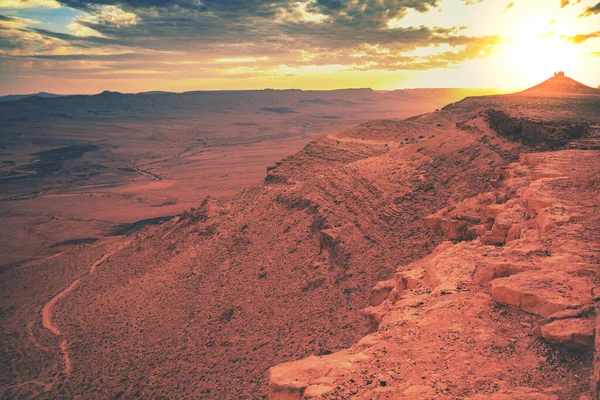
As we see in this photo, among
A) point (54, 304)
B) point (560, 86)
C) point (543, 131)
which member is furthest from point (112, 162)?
point (543, 131)

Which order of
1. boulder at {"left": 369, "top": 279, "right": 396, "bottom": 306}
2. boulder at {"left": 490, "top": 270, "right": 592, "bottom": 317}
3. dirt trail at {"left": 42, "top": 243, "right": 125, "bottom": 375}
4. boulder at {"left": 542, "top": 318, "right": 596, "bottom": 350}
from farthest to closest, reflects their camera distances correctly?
1. dirt trail at {"left": 42, "top": 243, "right": 125, "bottom": 375}
2. boulder at {"left": 369, "top": 279, "right": 396, "bottom": 306}
3. boulder at {"left": 490, "top": 270, "right": 592, "bottom": 317}
4. boulder at {"left": 542, "top": 318, "right": 596, "bottom": 350}

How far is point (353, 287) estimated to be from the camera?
14375 millimetres

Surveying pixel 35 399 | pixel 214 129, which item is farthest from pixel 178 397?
pixel 214 129

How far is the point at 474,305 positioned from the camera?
7379mm

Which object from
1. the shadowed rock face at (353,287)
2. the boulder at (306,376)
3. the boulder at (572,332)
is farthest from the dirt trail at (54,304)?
the boulder at (572,332)

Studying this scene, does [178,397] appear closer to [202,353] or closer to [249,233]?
[202,353]

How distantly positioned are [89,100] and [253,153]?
128 m

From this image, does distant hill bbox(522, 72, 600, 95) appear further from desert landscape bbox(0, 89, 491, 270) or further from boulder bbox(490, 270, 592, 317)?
desert landscape bbox(0, 89, 491, 270)

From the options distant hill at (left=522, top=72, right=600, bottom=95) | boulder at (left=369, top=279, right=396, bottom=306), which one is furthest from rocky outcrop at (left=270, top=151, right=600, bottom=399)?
distant hill at (left=522, top=72, right=600, bottom=95)

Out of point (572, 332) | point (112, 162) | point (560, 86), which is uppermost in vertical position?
point (560, 86)

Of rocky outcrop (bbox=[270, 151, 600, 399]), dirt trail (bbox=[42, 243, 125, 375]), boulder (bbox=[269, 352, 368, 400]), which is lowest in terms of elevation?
dirt trail (bbox=[42, 243, 125, 375])

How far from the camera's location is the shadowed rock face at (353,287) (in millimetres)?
6316

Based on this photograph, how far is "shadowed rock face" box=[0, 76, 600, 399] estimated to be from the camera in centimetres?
632

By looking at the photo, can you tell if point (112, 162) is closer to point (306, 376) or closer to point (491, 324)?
point (306, 376)
